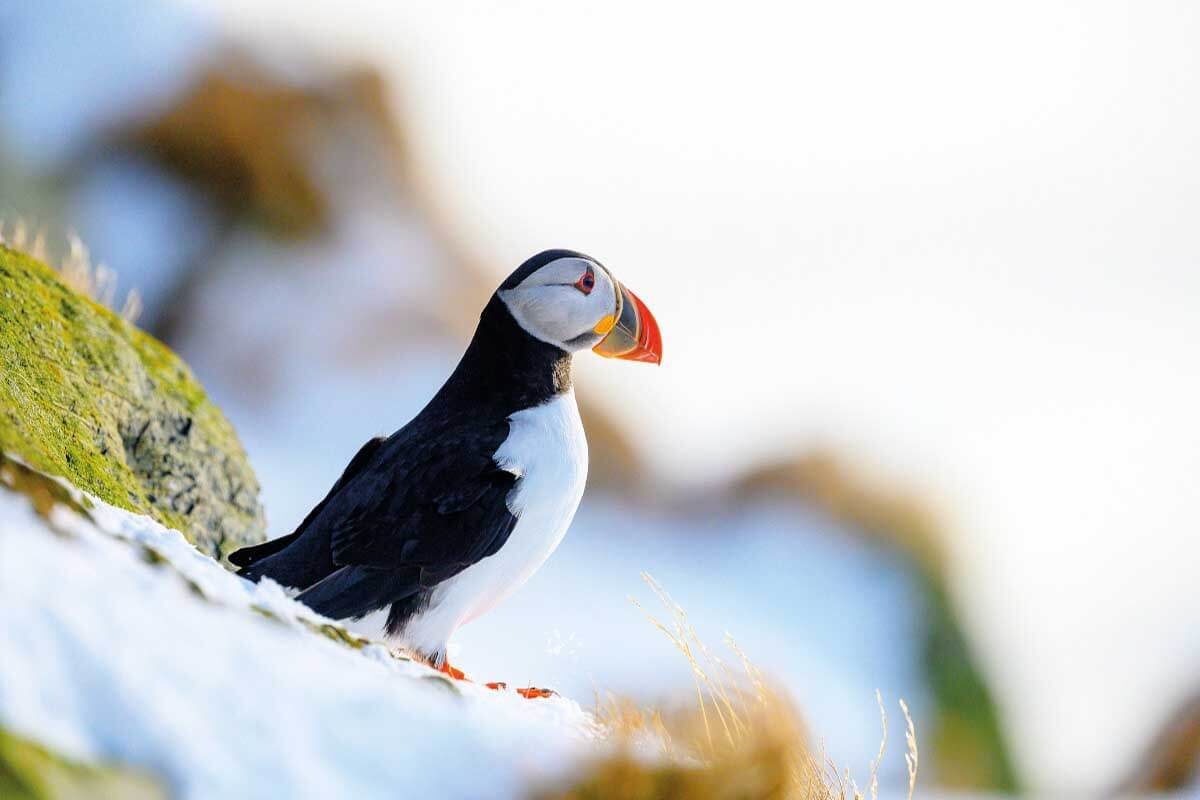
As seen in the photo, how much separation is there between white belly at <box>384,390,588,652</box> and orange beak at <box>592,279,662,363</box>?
1.37 ft

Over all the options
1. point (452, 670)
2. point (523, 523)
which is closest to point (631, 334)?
point (523, 523)

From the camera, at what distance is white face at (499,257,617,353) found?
425 centimetres

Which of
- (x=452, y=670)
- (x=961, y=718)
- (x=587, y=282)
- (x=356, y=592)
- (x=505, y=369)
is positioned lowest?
(x=961, y=718)

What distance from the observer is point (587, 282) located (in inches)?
169

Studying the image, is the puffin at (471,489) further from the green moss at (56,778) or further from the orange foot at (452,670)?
the green moss at (56,778)

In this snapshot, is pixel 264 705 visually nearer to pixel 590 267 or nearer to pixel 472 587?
pixel 472 587

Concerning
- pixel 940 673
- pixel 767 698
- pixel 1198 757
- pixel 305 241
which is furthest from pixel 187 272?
pixel 767 698

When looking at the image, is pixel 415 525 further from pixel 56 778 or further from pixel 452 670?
pixel 56 778

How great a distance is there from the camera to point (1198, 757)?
986 cm

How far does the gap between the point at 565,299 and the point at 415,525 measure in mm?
957

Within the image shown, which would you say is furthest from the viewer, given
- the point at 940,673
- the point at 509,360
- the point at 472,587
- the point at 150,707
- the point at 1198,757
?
the point at 940,673

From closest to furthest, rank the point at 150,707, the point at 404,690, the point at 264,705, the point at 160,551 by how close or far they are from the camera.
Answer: the point at 150,707, the point at 264,705, the point at 404,690, the point at 160,551

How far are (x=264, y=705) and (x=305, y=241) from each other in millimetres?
12504

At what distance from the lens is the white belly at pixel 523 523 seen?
388 cm
